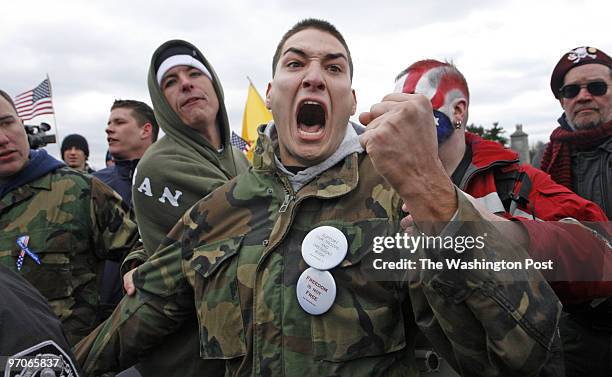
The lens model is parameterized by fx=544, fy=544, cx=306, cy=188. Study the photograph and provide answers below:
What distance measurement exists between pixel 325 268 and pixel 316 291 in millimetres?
92

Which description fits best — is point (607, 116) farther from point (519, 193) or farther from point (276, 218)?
point (276, 218)

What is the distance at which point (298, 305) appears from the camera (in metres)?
2.05

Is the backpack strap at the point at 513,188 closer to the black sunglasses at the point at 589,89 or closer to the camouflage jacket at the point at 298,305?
the camouflage jacket at the point at 298,305

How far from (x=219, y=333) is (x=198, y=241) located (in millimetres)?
429

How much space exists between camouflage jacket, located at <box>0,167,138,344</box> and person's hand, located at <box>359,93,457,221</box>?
2815mm

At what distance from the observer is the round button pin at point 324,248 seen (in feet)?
6.73

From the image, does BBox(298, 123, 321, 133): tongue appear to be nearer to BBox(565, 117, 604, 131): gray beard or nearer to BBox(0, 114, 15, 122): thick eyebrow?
BBox(565, 117, 604, 131): gray beard

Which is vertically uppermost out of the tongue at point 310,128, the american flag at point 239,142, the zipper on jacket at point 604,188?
the american flag at point 239,142

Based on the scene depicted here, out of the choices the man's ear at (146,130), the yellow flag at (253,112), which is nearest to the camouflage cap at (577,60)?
the man's ear at (146,130)

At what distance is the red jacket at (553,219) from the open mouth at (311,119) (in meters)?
0.75

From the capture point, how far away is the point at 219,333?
220 cm

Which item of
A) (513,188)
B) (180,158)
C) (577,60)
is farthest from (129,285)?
(577,60)

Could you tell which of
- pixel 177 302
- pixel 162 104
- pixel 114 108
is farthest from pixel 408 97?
pixel 114 108

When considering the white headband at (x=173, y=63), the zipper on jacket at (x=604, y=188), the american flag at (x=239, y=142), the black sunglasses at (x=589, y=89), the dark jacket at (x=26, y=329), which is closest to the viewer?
the dark jacket at (x=26, y=329)
